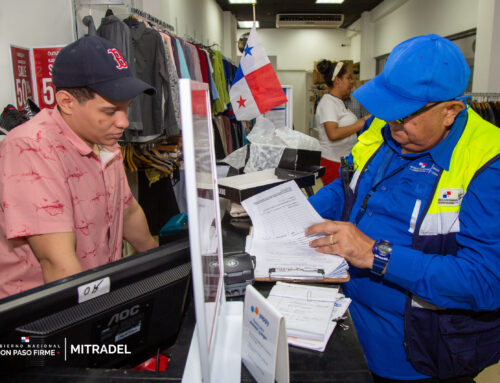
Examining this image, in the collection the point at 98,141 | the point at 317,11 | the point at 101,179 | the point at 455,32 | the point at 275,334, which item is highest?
the point at 317,11

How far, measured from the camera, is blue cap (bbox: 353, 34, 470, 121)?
90 cm

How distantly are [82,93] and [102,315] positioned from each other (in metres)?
0.79

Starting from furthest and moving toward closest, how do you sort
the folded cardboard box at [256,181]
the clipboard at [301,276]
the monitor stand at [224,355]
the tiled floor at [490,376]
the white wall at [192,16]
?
the white wall at [192,16], the tiled floor at [490,376], the folded cardboard box at [256,181], the clipboard at [301,276], the monitor stand at [224,355]

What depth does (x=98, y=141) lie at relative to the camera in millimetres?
1269

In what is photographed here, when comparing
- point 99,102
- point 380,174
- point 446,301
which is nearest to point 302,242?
point 380,174

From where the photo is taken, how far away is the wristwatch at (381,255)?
965 mm

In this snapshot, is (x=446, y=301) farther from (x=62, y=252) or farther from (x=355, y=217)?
(x=62, y=252)

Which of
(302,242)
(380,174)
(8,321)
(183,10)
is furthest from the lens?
(183,10)

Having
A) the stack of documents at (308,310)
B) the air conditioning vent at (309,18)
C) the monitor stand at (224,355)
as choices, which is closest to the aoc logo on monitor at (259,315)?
the monitor stand at (224,355)

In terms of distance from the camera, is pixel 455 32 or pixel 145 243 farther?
pixel 455 32

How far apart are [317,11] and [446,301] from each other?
34.3 feet

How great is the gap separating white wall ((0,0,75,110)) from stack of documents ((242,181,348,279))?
5.49 ft

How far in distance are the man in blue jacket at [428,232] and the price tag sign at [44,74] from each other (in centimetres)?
197

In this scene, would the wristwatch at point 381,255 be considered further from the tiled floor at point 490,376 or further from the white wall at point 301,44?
the white wall at point 301,44
